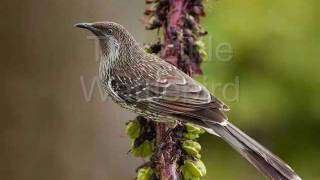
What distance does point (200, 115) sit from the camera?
2760 millimetres

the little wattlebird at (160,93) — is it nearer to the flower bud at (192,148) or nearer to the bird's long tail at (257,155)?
the bird's long tail at (257,155)

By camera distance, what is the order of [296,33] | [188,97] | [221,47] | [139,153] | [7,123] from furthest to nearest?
[296,33]
[221,47]
[7,123]
[188,97]
[139,153]

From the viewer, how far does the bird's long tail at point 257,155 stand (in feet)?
7.93

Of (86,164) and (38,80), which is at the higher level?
(38,80)

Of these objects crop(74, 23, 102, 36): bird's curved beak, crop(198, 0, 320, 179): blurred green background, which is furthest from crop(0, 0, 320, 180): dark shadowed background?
→ crop(198, 0, 320, 179): blurred green background

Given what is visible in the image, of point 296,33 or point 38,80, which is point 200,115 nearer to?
point 38,80

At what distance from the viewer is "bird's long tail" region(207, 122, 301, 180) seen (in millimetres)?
2417

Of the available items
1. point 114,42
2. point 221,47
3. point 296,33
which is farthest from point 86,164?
point 296,33

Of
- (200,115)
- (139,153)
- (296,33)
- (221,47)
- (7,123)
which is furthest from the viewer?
(296,33)

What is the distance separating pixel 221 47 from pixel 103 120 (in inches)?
68.5

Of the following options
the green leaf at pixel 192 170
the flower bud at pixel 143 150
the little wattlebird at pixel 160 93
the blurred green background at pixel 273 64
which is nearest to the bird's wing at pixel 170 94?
the little wattlebird at pixel 160 93

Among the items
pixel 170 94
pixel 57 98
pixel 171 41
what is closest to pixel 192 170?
pixel 171 41

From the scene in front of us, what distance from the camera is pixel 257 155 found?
100 inches

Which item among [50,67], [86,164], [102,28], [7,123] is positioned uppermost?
[102,28]
